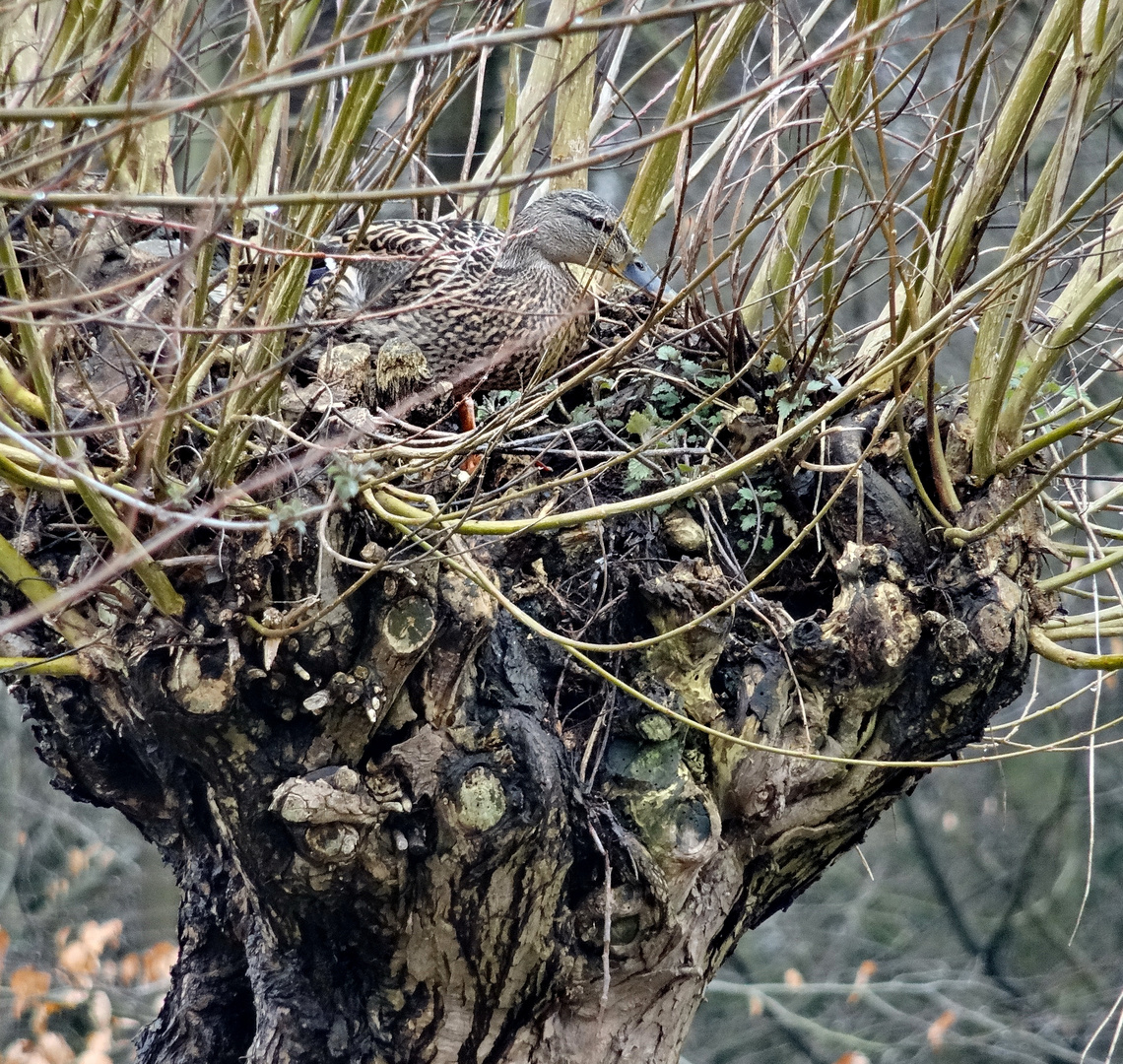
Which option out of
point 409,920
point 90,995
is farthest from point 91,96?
point 90,995

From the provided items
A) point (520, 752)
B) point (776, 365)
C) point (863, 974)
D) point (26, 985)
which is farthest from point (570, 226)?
point (863, 974)

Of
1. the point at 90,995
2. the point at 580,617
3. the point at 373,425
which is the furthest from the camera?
the point at 90,995

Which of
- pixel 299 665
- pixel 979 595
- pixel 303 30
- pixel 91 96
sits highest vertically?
pixel 303 30

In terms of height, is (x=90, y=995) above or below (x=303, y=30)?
below

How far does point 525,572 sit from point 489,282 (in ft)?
3.37

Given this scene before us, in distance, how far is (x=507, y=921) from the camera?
241 cm

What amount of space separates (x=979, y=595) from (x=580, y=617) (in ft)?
3.01

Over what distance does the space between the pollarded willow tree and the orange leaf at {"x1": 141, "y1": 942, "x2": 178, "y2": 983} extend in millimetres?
4519

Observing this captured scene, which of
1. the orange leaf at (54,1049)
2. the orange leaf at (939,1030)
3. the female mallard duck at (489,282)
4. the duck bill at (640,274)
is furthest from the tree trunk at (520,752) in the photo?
the orange leaf at (939,1030)

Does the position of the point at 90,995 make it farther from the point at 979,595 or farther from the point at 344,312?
the point at 979,595

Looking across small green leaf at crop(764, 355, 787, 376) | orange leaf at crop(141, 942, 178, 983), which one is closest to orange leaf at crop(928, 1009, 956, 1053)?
orange leaf at crop(141, 942, 178, 983)

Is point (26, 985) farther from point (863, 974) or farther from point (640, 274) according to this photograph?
point (640, 274)

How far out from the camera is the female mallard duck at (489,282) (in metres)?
3.04

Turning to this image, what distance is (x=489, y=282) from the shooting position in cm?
327
